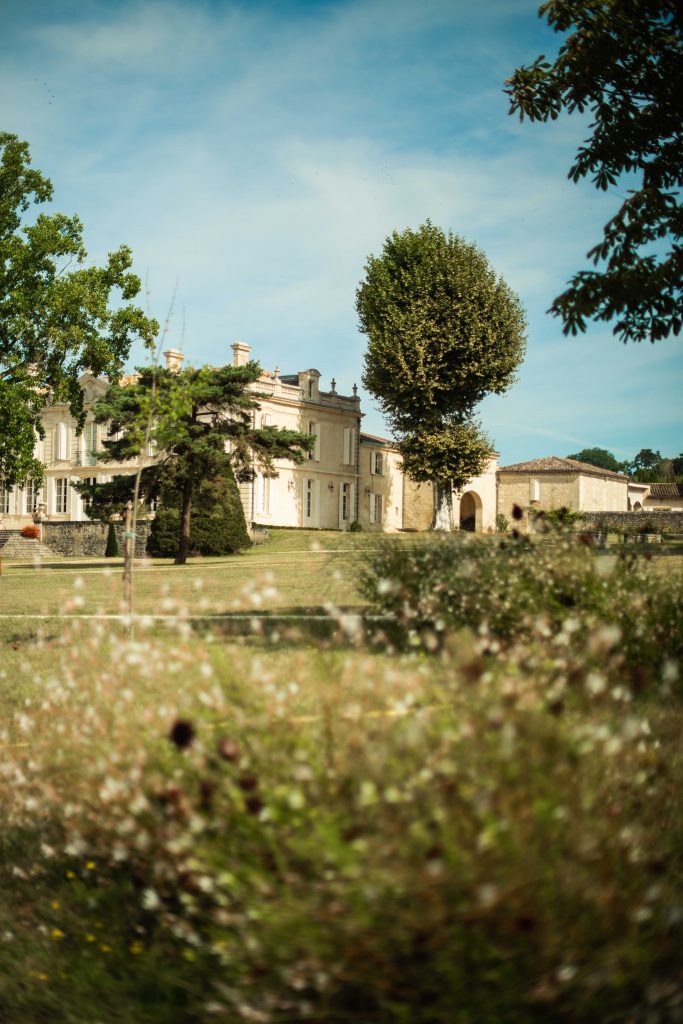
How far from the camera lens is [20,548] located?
41.8m

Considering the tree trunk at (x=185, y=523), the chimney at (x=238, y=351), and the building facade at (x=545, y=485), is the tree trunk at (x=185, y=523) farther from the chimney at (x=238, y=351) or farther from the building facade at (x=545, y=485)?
the building facade at (x=545, y=485)

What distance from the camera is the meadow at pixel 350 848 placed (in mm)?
2549

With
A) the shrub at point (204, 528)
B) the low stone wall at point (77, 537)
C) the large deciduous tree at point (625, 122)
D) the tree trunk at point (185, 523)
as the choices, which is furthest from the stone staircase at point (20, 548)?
the large deciduous tree at point (625, 122)

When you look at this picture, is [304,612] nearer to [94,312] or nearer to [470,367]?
[94,312]

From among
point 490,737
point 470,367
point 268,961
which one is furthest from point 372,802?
point 470,367

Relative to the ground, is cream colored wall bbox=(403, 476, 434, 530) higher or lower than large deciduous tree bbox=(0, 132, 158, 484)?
lower

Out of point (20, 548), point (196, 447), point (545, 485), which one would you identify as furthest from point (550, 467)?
point (196, 447)

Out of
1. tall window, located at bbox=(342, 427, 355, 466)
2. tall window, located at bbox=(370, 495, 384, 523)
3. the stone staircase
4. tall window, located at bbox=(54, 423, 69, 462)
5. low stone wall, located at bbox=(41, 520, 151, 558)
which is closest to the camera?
low stone wall, located at bbox=(41, 520, 151, 558)

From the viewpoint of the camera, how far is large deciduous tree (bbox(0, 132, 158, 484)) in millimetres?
25922

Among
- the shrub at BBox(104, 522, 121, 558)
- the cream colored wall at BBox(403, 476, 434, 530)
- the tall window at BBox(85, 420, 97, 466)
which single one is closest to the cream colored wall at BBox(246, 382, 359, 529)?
the cream colored wall at BBox(403, 476, 434, 530)

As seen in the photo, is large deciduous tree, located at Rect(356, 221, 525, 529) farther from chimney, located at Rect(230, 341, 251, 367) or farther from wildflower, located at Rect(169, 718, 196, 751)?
wildflower, located at Rect(169, 718, 196, 751)

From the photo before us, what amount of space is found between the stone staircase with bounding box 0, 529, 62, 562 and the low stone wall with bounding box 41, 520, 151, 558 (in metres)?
0.45

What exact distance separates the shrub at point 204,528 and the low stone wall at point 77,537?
4.89 meters

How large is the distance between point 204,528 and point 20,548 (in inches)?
538
